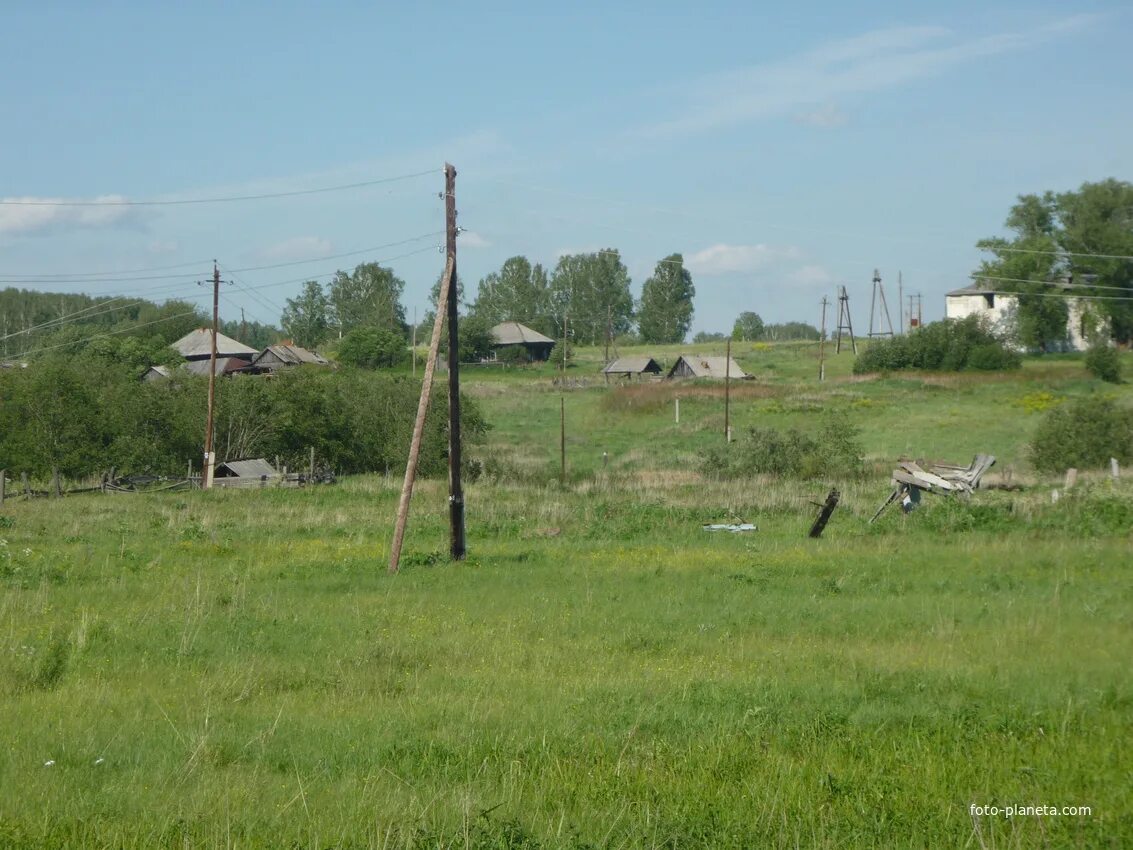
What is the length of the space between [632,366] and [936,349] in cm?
2615

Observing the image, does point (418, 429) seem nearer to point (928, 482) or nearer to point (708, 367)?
point (928, 482)

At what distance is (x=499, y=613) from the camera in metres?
15.8

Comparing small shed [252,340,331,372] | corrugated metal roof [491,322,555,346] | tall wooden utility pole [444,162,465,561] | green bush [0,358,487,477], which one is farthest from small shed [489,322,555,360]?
tall wooden utility pole [444,162,465,561]

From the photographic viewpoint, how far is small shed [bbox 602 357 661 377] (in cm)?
9975

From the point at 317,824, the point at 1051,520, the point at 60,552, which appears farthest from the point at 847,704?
the point at 60,552

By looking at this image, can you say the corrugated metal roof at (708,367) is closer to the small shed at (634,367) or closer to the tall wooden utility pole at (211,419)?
the small shed at (634,367)

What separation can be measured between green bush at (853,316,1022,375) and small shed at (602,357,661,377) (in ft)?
62.3

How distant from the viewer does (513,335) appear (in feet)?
397

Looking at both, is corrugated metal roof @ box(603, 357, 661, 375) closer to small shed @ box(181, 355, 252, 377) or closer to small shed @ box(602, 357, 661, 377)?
small shed @ box(602, 357, 661, 377)

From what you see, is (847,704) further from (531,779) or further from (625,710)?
(531,779)

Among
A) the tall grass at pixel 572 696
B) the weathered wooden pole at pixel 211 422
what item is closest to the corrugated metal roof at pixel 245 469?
the weathered wooden pole at pixel 211 422

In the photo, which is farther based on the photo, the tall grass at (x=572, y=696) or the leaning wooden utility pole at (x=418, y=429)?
the leaning wooden utility pole at (x=418, y=429)

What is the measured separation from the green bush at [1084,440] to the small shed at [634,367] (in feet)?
192

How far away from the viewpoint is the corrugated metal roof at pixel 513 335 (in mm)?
119312
